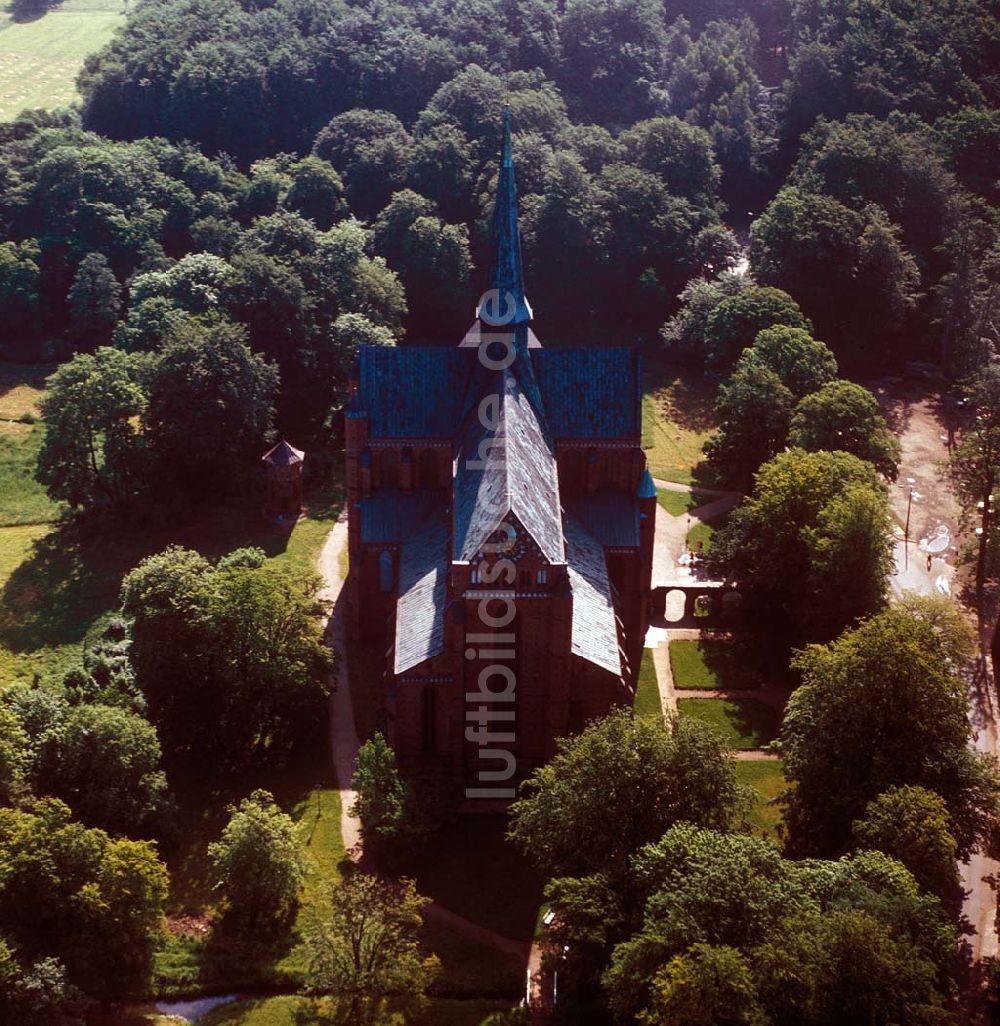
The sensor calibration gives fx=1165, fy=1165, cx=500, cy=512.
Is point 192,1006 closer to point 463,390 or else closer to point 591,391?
point 463,390

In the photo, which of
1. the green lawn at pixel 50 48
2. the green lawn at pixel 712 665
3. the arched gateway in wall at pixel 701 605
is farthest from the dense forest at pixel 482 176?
the green lawn at pixel 712 665

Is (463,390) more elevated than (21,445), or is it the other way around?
(21,445)

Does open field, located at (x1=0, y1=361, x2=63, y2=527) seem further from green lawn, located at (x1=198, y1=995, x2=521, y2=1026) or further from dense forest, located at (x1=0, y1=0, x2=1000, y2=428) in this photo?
green lawn, located at (x1=198, y1=995, x2=521, y2=1026)

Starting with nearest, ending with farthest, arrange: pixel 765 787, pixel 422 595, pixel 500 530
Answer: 1. pixel 500 530
2. pixel 765 787
3. pixel 422 595

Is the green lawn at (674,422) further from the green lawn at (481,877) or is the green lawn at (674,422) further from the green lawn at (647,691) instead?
the green lawn at (481,877)

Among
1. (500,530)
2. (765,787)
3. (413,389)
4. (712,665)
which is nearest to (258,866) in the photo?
(500,530)

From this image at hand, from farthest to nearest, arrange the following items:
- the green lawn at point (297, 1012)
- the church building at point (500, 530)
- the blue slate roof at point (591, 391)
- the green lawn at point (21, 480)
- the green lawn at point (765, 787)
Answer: the green lawn at point (21, 480), the blue slate roof at point (591, 391), the green lawn at point (765, 787), the church building at point (500, 530), the green lawn at point (297, 1012)
